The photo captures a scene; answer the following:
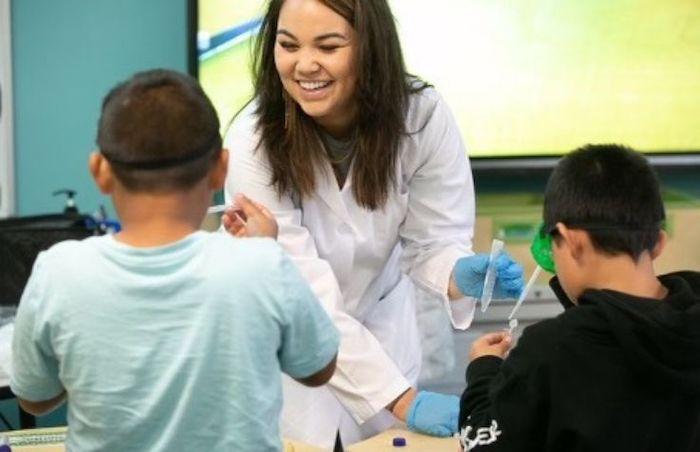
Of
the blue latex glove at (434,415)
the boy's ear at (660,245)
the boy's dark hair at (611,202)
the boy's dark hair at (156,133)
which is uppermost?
the boy's dark hair at (156,133)

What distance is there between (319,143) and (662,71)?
1634 millimetres

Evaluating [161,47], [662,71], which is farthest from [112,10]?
[662,71]

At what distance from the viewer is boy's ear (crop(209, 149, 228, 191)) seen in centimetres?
140

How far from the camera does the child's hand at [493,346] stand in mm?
1758

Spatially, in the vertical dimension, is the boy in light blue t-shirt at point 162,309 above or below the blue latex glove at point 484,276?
above

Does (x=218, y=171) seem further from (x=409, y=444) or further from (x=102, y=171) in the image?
(x=409, y=444)

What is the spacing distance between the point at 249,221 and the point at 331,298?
0.51 metres

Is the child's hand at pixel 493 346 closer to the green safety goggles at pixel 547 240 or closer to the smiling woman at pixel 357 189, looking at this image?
the green safety goggles at pixel 547 240

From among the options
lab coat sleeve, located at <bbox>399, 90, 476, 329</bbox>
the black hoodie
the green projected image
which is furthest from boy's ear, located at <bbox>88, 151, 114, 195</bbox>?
the green projected image

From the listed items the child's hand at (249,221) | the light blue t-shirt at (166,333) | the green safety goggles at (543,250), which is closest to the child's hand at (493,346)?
the green safety goggles at (543,250)

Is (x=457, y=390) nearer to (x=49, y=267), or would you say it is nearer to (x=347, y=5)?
(x=347, y=5)

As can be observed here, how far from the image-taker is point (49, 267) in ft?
4.38

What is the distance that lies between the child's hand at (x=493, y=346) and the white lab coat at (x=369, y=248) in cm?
37

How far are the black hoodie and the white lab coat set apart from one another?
63 centimetres
